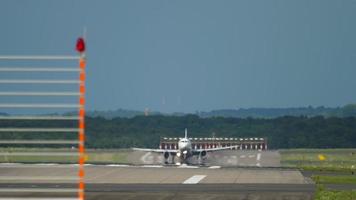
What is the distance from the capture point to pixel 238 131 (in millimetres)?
151625

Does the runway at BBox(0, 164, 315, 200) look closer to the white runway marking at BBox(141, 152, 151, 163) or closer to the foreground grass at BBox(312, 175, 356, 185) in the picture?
the foreground grass at BBox(312, 175, 356, 185)

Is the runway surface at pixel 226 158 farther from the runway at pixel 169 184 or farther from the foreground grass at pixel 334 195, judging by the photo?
the foreground grass at pixel 334 195

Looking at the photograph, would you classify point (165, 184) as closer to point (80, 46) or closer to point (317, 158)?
point (80, 46)

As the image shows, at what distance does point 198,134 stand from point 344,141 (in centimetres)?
2673

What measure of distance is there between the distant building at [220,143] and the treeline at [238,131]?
4538mm

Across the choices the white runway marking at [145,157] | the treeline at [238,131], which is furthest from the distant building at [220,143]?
the white runway marking at [145,157]

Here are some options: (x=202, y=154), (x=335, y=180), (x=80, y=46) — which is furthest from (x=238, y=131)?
(x=80, y=46)

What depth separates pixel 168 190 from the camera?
4584 cm

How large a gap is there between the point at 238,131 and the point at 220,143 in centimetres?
2587

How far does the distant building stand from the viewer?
12044 centimetres

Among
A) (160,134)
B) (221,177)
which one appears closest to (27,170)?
(221,177)

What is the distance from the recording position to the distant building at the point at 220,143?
12044 cm

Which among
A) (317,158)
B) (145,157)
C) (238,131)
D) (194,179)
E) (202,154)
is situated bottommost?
(145,157)

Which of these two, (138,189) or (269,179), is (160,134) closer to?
(269,179)
